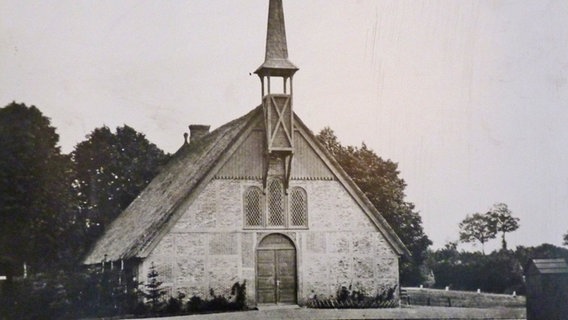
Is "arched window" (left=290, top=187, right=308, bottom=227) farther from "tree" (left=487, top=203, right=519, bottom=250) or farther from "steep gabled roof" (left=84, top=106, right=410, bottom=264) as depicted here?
"tree" (left=487, top=203, right=519, bottom=250)

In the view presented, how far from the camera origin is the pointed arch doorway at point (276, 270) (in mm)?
31875

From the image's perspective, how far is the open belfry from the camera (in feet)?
101

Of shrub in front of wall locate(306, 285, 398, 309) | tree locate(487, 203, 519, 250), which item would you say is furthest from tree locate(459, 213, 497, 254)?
shrub in front of wall locate(306, 285, 398, 309)

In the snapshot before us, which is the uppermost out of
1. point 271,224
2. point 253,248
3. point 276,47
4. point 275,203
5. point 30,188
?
Result: point 276,47

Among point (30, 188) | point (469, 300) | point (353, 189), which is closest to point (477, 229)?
point (469, 300)

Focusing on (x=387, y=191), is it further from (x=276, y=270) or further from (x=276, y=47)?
(x=276, y=47)

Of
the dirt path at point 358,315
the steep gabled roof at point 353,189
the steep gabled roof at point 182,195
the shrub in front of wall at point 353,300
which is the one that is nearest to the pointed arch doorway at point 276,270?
the shrub in front of wall at point 353,300

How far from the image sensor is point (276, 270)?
32156 millimetres

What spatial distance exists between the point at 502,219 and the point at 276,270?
35.2ft

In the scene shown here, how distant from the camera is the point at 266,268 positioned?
105 ft

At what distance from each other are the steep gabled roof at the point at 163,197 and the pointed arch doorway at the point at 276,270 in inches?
156

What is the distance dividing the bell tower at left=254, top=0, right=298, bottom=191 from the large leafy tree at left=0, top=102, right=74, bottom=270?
811 centimetres

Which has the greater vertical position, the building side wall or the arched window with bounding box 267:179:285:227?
the arched window with bounding box 267:179:285:227

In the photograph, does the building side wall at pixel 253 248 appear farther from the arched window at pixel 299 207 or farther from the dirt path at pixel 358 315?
the dirt path at pixel 358 315
